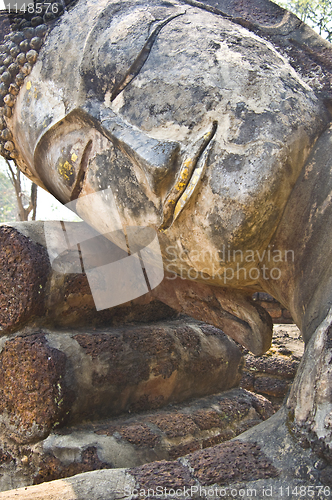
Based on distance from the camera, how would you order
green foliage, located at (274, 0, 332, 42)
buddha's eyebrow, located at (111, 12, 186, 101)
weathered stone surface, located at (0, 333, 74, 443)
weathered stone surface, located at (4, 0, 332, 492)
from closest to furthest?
weathered stone surface, located at (4, 0, 332, 492), buddha's eyebrow, located at (111, 12, 186, 101), weathered stone surface, located at (0, 333, 74, 443), green foliage, located at (274, 0, 332, 42)

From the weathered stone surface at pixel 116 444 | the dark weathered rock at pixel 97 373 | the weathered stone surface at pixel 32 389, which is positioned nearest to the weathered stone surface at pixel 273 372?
the dark weathered rock at pixel 97 373

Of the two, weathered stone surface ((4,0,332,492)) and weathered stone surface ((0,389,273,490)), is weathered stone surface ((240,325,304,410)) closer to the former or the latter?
weathered stone surface ((0,389,273,490))

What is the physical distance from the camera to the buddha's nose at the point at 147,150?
116 centimetres

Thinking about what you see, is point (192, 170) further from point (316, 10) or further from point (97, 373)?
point (316, 10)

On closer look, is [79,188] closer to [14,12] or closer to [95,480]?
[14,12]

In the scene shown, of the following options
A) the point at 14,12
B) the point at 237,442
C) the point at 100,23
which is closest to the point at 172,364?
the point at 237,442

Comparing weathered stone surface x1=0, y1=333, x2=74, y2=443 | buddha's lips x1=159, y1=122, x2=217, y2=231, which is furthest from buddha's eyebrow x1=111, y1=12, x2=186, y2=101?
weathered stone surface x1=0, y1=333, x2=74, y2=443

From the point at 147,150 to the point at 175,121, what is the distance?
0.38 ft

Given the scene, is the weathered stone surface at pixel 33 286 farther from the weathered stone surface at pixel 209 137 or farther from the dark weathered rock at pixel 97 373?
the weathered stone surface at pixel 209 137

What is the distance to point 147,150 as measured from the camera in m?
1.18

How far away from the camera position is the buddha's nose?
1156mm

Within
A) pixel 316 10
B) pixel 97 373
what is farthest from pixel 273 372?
pixel 316 10

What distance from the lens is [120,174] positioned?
4.25 ft

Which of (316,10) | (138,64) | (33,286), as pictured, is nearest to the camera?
(138,64)
